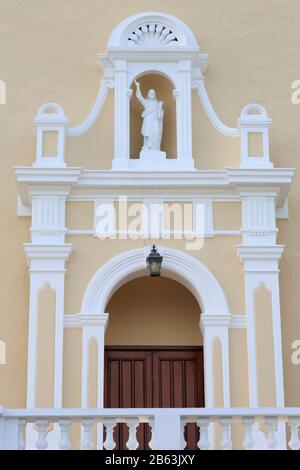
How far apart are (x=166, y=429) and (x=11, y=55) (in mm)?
6720

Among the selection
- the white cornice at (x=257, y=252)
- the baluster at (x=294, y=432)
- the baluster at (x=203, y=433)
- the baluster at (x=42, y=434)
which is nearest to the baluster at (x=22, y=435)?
the baluster at (x=42, y=434)

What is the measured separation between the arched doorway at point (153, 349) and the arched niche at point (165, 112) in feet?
5.86

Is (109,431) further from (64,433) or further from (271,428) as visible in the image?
(271,428)

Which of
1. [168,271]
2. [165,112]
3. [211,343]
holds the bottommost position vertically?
[211,343]

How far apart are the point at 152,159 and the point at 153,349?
253 centimetres

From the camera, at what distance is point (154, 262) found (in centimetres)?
1354

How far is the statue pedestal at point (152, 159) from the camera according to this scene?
14.5m

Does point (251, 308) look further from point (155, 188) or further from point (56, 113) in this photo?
point (56, 113)

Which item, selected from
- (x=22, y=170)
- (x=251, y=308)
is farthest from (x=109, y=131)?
(x=251, y=308)

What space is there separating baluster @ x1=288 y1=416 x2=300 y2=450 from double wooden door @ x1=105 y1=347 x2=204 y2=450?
3.53 meters

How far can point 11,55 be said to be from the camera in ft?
51.7

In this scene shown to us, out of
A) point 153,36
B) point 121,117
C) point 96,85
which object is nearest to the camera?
point 121,117

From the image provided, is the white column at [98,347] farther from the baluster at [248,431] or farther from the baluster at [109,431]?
the baluster at [248,431]

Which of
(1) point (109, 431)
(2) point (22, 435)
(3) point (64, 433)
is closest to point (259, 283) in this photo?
(1) point (109, 431)
